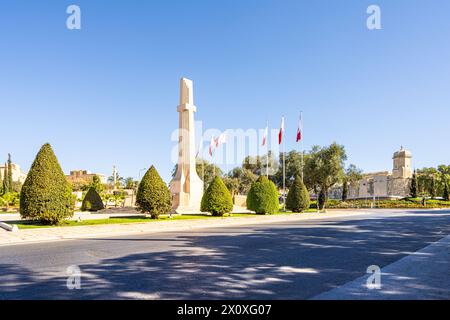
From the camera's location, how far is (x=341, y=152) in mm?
51031

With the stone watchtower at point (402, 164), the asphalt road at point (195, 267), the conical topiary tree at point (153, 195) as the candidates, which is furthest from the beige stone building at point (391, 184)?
the asphalt road at point (195, 267)

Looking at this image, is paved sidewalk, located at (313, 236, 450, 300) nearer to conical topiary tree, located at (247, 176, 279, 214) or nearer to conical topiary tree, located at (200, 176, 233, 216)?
conical topiary tree, located at (200, 176, 233, 216)

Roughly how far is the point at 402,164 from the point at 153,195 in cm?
8067

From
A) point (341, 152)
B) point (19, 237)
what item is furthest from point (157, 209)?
point (341, 152)

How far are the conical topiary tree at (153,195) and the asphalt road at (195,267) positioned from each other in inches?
439

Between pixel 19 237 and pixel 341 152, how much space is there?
149ft

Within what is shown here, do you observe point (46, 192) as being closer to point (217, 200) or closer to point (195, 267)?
point (217, 200)

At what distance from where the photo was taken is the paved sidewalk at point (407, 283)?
5.00 meters

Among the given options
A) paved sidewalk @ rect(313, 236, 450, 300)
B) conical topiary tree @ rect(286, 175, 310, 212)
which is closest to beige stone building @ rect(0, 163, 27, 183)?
conical topiary tree @ rect(286, 175, 310, 212)

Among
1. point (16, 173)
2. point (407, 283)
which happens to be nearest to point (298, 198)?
point (407, 283)

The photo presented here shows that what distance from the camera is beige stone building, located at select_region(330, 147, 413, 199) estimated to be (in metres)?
78.8

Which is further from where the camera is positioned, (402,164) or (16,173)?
(16,173)

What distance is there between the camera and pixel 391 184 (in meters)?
80.2

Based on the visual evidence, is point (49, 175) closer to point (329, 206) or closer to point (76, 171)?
point (329, 206)
